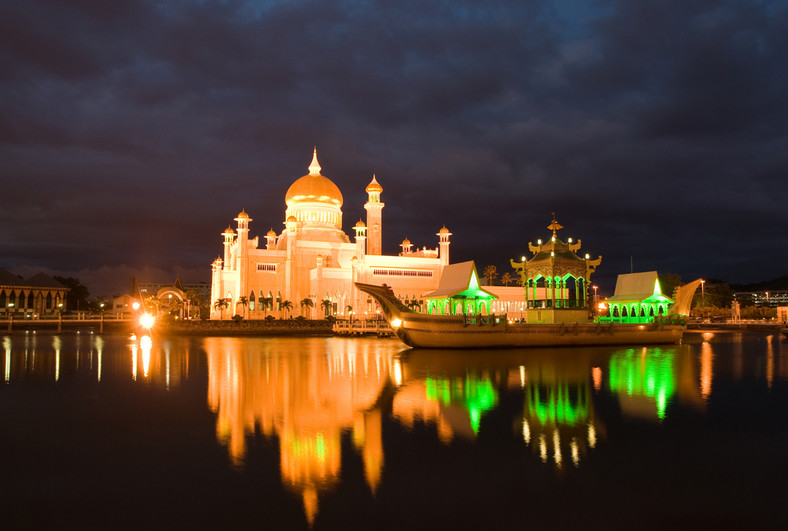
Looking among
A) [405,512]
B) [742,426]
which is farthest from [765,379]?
[405,512]

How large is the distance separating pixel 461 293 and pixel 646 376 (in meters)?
15.5

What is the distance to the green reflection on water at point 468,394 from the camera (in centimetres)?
1350

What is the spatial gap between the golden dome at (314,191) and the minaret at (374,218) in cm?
414

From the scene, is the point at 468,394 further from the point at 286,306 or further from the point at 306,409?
the point at 286,306

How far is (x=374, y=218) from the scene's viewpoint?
69.6m

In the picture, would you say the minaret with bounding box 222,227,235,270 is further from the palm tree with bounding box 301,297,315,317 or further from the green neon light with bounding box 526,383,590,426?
the green neon light with bounding box 526,383,590,426

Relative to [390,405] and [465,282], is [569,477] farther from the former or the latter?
[465,282]

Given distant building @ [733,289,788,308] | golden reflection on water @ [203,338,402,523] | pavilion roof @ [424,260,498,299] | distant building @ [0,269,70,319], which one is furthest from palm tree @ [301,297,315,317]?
distant building @ [733,289,788,308]

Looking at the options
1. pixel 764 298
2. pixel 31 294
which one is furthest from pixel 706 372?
pixel 764 298

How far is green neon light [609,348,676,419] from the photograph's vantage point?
1616 cm

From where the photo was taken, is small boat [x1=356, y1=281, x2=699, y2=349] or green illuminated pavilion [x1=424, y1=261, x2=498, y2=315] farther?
green illuminated pavilion [x1=424, y1=261, x2=498, y2=315]

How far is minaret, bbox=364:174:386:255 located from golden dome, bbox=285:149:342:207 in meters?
4.14

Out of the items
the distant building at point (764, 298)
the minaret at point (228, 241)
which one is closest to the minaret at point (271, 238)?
the minaret at point (228, 241)

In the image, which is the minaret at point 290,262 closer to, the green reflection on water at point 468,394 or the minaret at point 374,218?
the minaret at point 374,218
